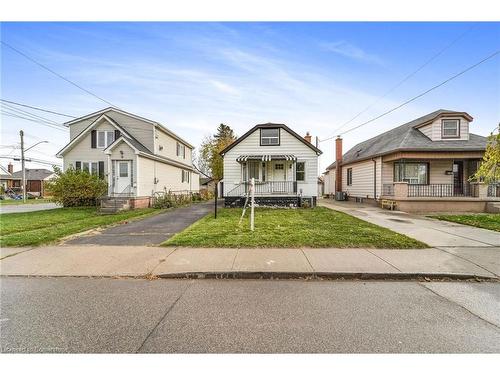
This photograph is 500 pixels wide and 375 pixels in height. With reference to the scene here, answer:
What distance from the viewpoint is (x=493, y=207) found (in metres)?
14.3

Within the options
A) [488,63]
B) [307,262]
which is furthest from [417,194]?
[307,262]

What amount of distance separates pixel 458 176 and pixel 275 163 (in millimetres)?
13186

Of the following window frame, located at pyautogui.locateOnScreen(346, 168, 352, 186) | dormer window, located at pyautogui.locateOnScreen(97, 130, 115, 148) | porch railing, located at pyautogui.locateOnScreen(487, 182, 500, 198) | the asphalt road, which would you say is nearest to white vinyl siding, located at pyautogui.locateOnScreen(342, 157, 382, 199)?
window frame, located at pyautogui.locateOnScreen(346, 168, 352, 186)

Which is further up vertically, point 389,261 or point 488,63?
point 488,63

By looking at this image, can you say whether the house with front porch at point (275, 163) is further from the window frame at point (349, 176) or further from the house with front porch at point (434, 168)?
the window frame at point (349, 176)

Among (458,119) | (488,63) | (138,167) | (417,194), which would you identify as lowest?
(417,194)

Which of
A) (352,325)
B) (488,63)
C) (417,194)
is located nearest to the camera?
(352,325)

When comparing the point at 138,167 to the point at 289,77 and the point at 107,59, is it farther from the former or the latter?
the point at 289,77

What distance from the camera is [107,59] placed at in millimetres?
11617

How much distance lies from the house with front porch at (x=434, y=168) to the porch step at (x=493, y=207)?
14cm

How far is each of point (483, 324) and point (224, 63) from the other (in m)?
13.8

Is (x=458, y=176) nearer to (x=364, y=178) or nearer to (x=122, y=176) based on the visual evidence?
(x=364, y=178)

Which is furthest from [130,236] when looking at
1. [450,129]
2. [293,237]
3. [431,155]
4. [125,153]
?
[450,129]

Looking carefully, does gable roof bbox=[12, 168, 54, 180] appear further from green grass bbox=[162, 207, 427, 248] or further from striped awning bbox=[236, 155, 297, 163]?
green grass bbox=[162, 207, 427, 248]
